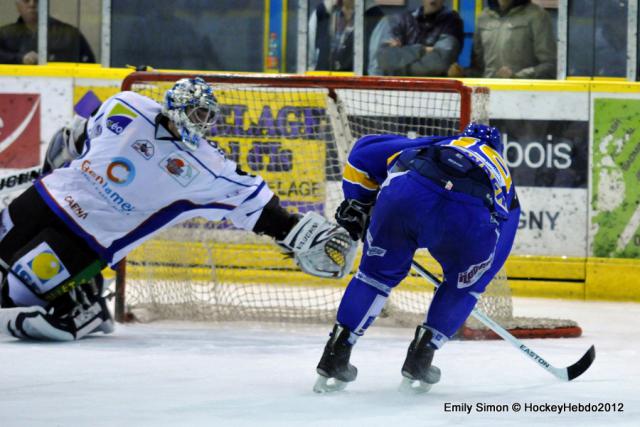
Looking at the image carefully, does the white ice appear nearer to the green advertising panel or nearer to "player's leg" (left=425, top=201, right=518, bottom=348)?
"player's leg" (left=425, top=201, right=518, bottom=348)

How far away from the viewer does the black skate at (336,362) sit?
3791 mm

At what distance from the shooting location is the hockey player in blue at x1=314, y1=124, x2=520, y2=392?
3.77 meters

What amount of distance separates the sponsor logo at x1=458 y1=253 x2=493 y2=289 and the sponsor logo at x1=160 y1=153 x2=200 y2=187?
1.41 meters

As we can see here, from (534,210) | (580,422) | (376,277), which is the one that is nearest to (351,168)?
(376,277)

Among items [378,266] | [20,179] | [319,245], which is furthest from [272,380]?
[20,179]

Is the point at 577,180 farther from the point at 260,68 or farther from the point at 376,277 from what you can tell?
the point at 376,277

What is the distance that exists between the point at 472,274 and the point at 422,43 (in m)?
3.14

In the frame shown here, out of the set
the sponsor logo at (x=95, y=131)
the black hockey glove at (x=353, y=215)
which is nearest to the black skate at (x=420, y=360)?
the black hockey glove at (x=353, y=215)

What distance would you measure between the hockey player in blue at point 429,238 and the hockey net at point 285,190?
4.39ft

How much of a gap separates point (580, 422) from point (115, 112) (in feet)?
7.40

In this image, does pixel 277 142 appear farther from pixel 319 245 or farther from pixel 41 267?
pixel 41 267

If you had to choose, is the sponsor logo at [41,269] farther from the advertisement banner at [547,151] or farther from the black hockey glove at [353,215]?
the advertisement banner at [547,151]

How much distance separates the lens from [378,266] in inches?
150

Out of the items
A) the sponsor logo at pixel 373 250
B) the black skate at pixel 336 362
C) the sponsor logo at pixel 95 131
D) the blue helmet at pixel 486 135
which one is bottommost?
the black skate at pixel 336 362
